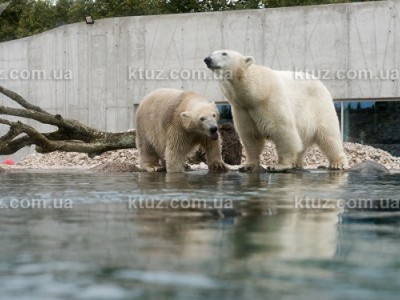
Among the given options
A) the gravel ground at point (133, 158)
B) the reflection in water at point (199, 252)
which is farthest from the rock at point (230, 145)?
the reflection in water at point (199, 252)

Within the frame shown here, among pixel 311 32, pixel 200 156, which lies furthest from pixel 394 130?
pixel 200 156

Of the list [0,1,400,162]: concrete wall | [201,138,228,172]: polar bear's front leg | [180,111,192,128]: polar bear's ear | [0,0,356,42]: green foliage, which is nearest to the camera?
[180,111,192,128]: polar bear's ear

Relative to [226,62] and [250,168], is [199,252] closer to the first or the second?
[226,62]

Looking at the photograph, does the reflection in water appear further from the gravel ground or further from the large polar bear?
the gravel ground

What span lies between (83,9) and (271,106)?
28.7m

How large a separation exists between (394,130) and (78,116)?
26.6ft

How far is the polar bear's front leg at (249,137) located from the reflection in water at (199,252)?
4.00 m

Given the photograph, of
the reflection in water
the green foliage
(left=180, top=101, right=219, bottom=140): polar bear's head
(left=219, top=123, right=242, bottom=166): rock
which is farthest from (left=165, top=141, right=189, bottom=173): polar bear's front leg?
the green foliage

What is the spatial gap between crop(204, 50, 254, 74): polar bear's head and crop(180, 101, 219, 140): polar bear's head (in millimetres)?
403

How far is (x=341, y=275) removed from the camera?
1.64m

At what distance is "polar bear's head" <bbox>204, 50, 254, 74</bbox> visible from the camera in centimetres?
743

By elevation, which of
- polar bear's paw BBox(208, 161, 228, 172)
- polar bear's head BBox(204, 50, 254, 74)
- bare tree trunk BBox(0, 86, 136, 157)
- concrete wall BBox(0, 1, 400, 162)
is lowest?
polar bear's paw BBox(208, 161, 228, 172)

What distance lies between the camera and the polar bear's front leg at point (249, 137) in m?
7.66

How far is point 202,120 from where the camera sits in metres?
7.32
